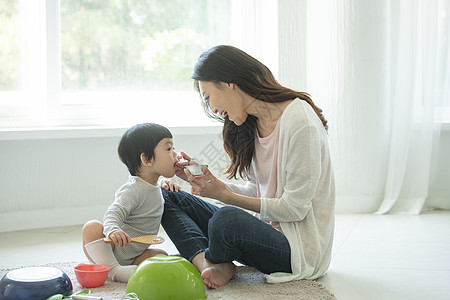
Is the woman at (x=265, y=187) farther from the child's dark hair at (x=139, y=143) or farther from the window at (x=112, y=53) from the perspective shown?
the window at (x=112, y=53)

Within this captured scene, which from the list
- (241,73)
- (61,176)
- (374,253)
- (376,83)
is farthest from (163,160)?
(376,83)

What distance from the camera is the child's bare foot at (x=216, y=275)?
5.97ft

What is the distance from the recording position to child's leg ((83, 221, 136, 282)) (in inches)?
74.8

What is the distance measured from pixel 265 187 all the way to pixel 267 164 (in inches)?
3.0

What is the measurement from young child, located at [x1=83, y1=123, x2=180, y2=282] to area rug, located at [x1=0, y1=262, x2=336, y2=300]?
15 cm

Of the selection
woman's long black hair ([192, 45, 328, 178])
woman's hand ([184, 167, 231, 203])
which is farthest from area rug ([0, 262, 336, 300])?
woman's long black hair ([192, 45, 328, 178])

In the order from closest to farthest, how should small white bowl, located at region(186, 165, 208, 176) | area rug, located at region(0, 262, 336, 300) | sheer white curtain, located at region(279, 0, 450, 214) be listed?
1. area rug, located at region(0, 262, 336, 300)
2. small white bowl, located at region(186, 165, 208, 176)
3. sheer white curtain, located at region(279, 0, 450, 214)

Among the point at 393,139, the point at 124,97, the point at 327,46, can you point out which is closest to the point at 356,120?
the point at 393,139

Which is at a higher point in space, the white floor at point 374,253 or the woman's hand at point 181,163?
the woman's hand at point 181,163

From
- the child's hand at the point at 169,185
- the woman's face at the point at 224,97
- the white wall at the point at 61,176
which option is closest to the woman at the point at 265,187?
the woman's face at the point at 224,97

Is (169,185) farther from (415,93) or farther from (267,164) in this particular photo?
(415,93)

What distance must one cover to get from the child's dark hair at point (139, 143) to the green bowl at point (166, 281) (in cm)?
48

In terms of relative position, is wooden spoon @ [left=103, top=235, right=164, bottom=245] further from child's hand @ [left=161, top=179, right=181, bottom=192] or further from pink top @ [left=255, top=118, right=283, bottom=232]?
pink top @ [left=255, top=118, right=283, bottom=232]

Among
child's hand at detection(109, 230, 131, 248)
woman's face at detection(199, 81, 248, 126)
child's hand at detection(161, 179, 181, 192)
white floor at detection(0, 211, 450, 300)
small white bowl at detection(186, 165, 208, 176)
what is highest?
woman's face at detection(199, 81, 248, 126)
